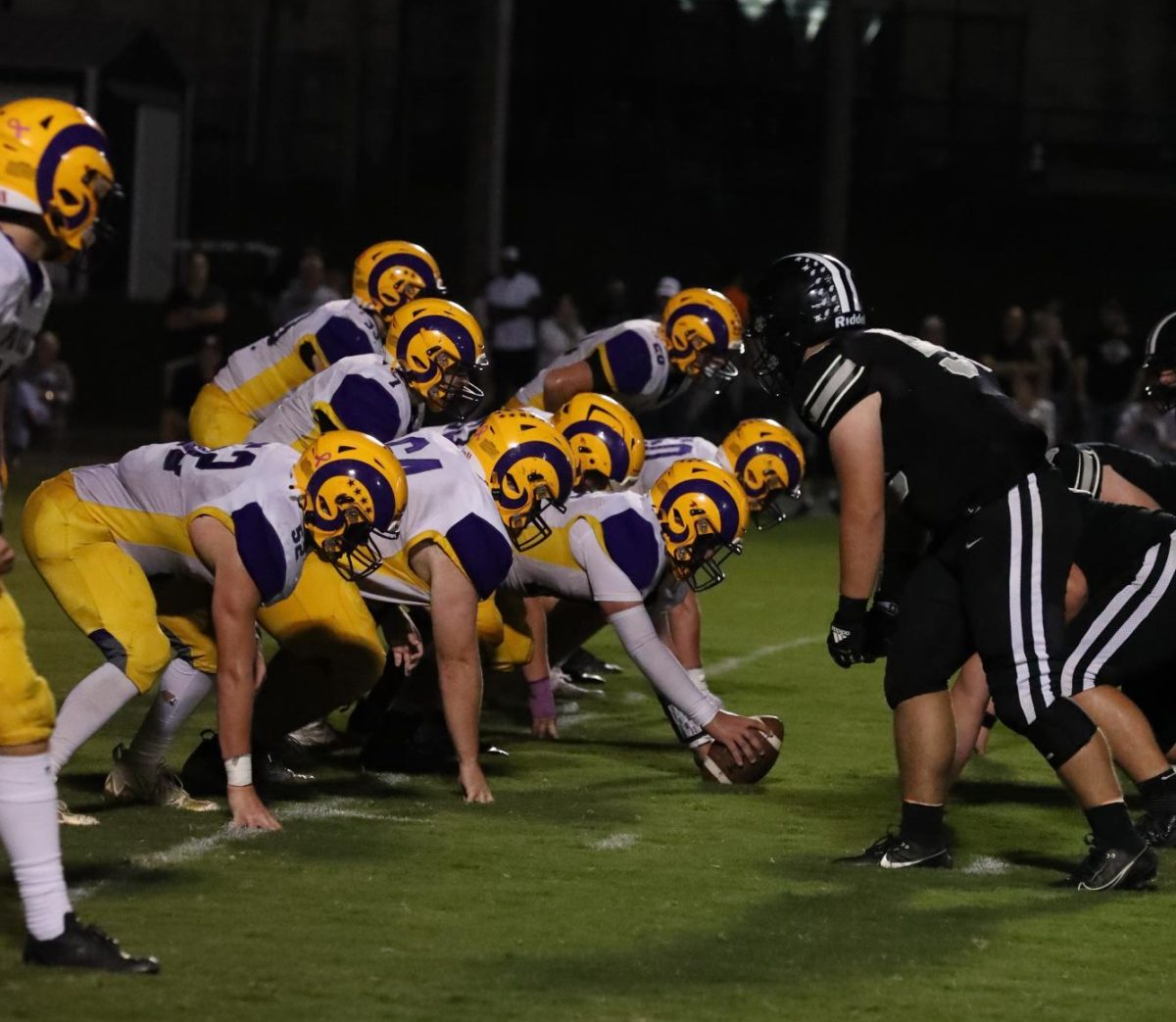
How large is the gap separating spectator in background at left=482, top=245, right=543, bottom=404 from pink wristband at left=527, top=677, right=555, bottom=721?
12.4 m

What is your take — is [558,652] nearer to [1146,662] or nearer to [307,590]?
[307,590]

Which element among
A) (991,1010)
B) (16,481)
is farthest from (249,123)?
(991,1010)

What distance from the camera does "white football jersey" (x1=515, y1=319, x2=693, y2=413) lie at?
974 cm

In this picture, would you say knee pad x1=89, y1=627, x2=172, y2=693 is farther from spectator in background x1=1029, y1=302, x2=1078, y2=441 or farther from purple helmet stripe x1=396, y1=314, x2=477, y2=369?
spectator in background x1=1029, y1=302, x2=1078, y2=441

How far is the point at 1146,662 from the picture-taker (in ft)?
22.1

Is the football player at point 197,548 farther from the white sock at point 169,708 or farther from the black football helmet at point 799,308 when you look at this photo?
the black football helmet at point 799,308

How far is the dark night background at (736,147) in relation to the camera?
98.9ft

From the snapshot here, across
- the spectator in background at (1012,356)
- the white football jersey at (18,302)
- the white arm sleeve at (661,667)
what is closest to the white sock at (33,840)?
the white football jersey at (18,302)

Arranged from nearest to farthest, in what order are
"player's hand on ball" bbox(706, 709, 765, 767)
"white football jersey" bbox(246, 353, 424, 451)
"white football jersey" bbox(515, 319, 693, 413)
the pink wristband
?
1. "player's hand on ball" bbox(706, 709, 765, 767)
2. "white football jersey" bbox(246, 353, 424, 451)
3. the pink wristband
4. "white football jersey" bbox(515, 319, 693, 413)

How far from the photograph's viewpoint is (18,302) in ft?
15.9

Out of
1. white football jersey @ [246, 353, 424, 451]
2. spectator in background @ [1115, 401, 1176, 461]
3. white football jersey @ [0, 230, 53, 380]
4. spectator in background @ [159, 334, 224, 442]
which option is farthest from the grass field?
spectator in background @ [1115, 401, 1176, 461]

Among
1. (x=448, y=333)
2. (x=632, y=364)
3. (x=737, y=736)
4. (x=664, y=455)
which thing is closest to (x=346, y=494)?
(x=448, y=333)

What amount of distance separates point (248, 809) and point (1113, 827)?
98.0 inches

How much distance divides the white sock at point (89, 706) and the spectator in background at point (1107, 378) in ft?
46.0
